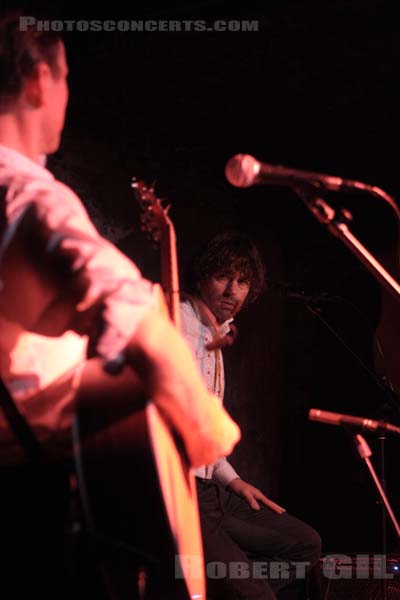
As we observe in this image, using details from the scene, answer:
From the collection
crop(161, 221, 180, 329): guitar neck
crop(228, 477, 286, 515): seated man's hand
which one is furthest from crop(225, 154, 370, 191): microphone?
crop(228, 477, 286, 515): seated man's hand

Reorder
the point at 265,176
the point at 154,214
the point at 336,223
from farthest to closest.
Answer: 1. the point at 154,214
2. the point at 336,223
3. the point at 265,176

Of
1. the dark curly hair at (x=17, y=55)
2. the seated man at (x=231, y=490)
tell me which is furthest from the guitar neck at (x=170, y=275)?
A: the seated man at (x=231, y=490)

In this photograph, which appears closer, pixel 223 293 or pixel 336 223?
pixel 336 223

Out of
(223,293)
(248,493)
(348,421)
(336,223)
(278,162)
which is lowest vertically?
(248,493)

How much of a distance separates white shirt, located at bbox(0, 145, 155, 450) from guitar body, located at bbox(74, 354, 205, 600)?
94 mm

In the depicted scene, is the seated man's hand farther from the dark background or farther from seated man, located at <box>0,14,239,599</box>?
seated man, located at <box>0,14,239,599</box>

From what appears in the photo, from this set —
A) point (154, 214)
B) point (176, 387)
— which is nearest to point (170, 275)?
point (154, 214)

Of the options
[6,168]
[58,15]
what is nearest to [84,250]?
[6,168]

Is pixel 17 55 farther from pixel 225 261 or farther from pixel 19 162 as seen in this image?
pixel 225 261

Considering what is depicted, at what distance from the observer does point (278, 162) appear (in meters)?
5.42

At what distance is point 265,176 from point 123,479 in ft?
2.81

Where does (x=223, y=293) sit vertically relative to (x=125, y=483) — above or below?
above

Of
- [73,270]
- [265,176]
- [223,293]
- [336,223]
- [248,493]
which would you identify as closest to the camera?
[73,270]

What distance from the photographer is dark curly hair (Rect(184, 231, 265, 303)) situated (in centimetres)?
380
